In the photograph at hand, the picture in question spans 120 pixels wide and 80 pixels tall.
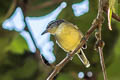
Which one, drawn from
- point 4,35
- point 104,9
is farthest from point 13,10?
point 104,9

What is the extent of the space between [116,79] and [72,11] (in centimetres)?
28

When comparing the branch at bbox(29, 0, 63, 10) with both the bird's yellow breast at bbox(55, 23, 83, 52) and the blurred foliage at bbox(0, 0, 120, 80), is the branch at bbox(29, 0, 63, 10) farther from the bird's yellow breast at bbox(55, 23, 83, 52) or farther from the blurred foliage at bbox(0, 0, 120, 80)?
the bird's yellow breast at bbox(55, 23, 83, 52)

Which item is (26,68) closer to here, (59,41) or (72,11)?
(72,11)

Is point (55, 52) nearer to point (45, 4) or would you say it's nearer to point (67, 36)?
point (67, 36)

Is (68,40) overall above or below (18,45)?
above

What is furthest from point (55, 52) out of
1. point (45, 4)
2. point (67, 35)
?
point (45, 4)

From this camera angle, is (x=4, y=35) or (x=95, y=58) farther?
(x=4, y=35)

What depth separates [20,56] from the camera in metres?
1.35

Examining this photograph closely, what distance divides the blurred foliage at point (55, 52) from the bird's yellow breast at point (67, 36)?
1.3 inches

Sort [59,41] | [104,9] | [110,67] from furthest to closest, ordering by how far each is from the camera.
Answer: [110,67] → [59,41] → [104,9]

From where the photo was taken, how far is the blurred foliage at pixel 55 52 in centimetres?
Answer: 89

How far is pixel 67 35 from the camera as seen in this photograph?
30.7 inches

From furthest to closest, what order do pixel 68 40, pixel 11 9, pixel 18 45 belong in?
pixel 18 45, pixel 11 9, pixel 68 40

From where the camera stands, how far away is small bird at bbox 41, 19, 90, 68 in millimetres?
700
